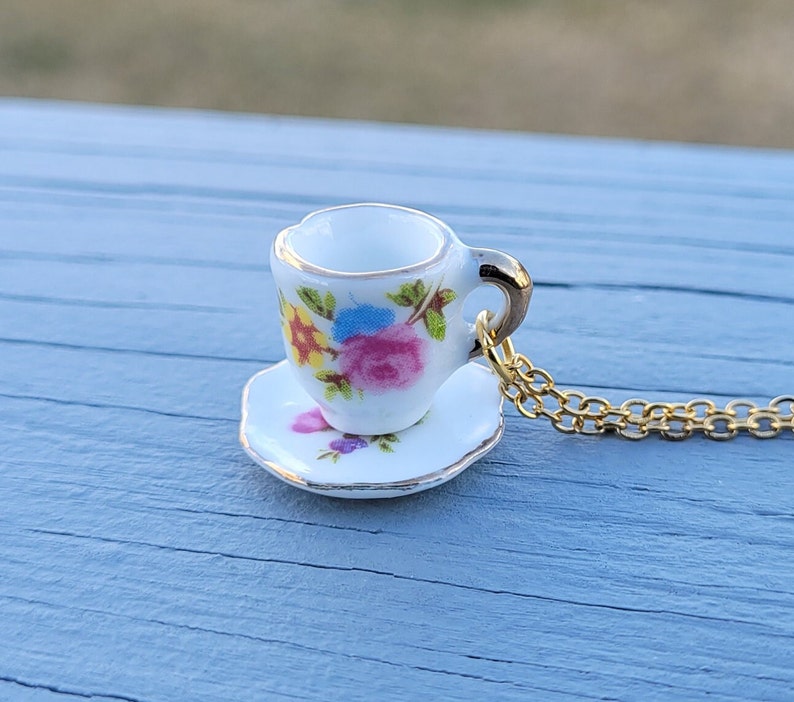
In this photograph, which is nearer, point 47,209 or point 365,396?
point 365,396

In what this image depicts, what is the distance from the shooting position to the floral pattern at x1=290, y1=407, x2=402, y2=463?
71 centimetres

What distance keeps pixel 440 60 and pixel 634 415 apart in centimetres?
279

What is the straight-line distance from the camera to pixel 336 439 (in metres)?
0.73

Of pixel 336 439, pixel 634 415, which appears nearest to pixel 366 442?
pixel 336 439

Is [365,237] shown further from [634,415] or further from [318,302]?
[634,415]

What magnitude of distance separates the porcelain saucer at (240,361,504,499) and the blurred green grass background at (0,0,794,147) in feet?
7.70

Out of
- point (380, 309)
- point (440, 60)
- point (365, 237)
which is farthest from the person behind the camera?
point (440, 60)

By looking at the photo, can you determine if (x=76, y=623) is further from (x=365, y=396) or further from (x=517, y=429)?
(x=517, y=429)

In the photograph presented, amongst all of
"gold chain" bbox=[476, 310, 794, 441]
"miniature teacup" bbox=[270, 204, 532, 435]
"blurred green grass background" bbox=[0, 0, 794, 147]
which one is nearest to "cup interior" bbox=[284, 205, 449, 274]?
"miniature teacup" bbox=[270, 204, 532, 435]

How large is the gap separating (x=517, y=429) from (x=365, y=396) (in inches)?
6.1

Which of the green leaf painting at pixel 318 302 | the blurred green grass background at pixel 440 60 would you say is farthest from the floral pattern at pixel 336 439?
the blurred green grass background at pixel 440 60

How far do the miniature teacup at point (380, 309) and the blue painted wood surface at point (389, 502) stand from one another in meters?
0.08

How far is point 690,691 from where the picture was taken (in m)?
0.53

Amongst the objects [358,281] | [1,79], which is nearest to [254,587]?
[358,281]
